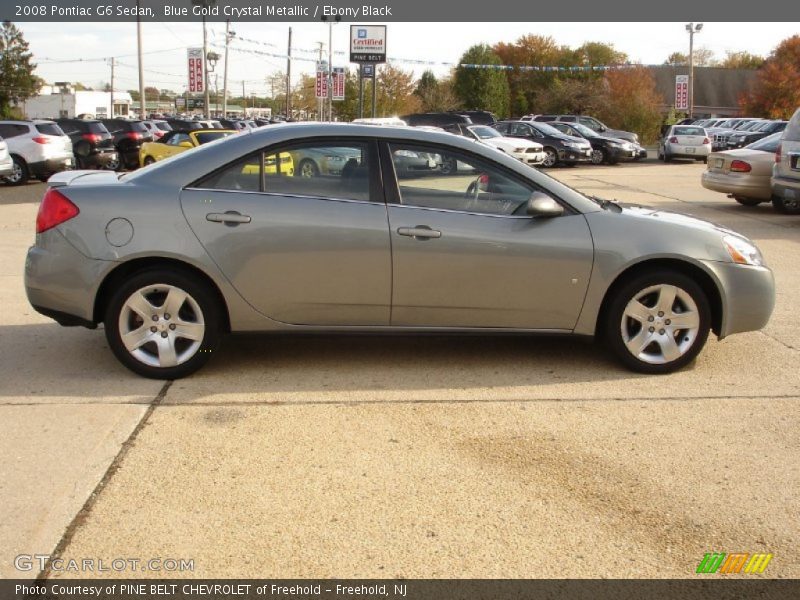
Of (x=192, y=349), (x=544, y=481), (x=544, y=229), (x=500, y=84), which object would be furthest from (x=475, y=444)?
(x=500, y=84)

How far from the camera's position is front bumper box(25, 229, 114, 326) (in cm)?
518

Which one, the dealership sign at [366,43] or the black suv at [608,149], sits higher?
the dealership sign at [366,43]

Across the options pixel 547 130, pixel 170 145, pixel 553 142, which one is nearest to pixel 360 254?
pixel 170 145

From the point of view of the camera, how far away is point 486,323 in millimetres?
5410

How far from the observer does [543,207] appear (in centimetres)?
525

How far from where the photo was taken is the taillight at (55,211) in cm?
521

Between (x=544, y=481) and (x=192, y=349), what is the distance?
7.85 ft

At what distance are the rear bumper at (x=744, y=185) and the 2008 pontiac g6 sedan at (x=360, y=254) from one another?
10626 mm

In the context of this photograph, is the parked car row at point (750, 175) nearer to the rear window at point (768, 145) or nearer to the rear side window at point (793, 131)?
the rear window at point (768, 145)

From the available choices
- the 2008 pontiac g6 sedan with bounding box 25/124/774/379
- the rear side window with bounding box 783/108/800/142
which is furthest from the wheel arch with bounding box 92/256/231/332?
the rear side window with bounding box 783/108/800/142

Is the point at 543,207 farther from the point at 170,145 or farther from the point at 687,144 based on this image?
the point at 687,144

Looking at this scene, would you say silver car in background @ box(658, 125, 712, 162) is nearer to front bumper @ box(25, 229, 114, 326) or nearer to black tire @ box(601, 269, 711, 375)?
black tire @ box(601, 269, 711, 375)

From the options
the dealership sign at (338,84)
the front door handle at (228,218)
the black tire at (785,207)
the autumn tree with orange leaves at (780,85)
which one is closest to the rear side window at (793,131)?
the black tire at (785,207)

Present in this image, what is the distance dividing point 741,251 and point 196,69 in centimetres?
4582
